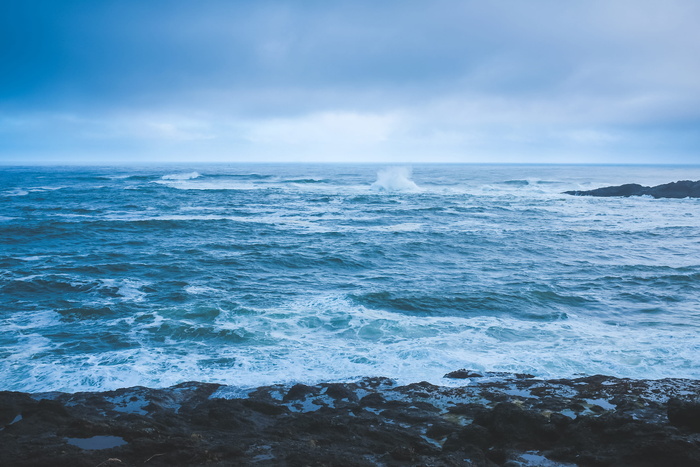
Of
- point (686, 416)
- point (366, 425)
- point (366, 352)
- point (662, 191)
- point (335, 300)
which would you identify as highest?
point (662, 191)

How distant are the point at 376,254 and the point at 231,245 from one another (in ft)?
26.7

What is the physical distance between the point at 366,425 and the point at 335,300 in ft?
26.9

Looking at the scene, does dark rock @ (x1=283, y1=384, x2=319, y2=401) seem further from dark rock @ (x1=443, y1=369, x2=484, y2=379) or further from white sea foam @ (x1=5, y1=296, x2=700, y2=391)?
dark rock @ (x1=443, y1=369, x2=484, y2=379)

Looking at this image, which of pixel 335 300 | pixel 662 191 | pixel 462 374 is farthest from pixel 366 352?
pixel 662 191

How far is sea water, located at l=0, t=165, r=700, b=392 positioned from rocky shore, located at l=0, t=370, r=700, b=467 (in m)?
1.05

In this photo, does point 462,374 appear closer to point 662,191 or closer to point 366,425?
point 366,425

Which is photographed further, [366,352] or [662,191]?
[662,191]

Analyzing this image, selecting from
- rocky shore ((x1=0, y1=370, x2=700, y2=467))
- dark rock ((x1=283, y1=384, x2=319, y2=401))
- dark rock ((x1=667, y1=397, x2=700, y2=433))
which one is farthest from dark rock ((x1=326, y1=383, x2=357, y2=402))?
dark rock ((x1=667, y1=397, x2=700, y2=433))

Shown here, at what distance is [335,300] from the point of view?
16.0m

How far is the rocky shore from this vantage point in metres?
6.46

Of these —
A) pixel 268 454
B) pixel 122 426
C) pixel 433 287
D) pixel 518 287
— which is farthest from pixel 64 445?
pixel 518 287

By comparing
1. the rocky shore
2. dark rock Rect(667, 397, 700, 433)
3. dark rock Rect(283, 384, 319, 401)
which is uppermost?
dark rock Rect(667, 397, 700, 433)

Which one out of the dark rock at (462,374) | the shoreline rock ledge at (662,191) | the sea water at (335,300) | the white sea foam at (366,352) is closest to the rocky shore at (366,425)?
the dark rock at (462,374)

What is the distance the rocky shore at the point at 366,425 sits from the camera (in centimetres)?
646
